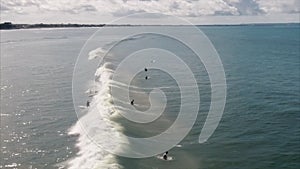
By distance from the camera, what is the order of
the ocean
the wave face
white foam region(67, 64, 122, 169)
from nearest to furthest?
1. white foam region(67, 64, 122, 169)
2. the wave face
3. the ocean

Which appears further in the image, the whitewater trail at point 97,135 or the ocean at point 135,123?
the ocean at point 135,123

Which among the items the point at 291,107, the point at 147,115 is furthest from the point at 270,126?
the point at 147,115

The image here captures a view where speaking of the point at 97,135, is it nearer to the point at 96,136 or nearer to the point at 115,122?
the point at 96,136

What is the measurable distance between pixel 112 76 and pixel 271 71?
40.1m

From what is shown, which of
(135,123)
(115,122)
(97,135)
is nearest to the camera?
(97,135)

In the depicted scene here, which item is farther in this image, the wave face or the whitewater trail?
the wave face

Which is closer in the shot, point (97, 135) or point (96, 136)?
point (96, 136)

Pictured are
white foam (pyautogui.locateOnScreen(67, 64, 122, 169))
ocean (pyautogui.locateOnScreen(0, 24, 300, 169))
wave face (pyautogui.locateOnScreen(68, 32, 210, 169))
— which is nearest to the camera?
white foam (pyautogui.locateOnScreen(67, 64, 122, 169))

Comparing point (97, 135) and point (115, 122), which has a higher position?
point (115, 122)

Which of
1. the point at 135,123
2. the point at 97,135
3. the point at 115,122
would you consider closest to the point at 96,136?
the point at 97,135

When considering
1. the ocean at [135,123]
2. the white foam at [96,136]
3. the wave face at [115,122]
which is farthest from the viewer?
the ocean at [135,123]

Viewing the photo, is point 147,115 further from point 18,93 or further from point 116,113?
point 18,93

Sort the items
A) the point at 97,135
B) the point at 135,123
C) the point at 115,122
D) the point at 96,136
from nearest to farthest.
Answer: the point at 96,136, the point at 97,135, the point at 115,122, the point at 135,123

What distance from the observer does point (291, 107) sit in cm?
6066
